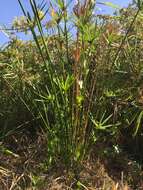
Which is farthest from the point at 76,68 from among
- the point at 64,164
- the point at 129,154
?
the point at 129,154

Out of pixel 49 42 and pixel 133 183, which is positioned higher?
pixel 49 42

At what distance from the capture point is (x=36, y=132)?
3523mm

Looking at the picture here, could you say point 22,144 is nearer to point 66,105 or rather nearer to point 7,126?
point 7,126

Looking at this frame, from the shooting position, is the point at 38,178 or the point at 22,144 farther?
the point at 22,144

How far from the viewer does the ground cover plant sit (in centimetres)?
310

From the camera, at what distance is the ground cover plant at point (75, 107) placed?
3104 mm

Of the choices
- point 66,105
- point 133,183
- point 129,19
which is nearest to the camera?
point 66,105

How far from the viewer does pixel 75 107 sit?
3.10 m

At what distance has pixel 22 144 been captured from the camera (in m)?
3.56

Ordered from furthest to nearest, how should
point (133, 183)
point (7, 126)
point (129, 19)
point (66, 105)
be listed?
point (129, 19)
point (7, 126)
point (133, 183)
point (66, 105)

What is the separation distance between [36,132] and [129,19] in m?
1.08

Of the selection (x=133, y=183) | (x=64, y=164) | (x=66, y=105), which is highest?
(x=66, y=105)

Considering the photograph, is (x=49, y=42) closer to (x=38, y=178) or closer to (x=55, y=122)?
(x=55, y=122)

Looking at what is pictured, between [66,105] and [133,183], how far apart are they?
644 mm
